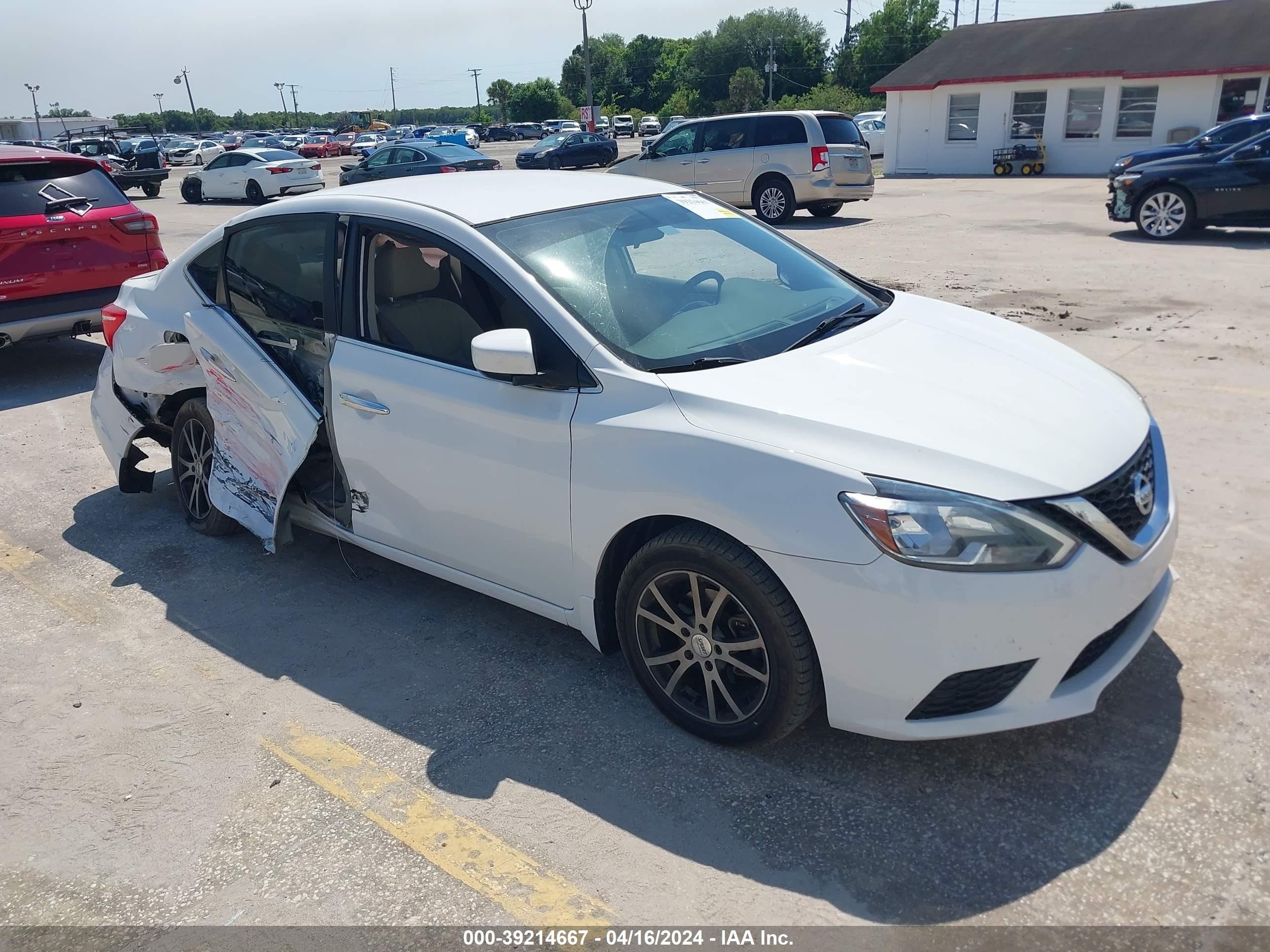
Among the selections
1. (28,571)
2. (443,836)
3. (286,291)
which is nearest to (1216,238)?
Answer: (286,291)

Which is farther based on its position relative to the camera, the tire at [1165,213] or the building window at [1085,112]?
the building window at [1085,112]

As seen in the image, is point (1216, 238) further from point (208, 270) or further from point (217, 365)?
point (217, 365)

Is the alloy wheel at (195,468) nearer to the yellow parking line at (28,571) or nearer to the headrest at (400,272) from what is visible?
the yellow parking line at (28,571)

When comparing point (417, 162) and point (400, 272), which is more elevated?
point (400, 272)

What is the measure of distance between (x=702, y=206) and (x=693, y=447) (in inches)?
71.7

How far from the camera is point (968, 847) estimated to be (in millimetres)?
2771

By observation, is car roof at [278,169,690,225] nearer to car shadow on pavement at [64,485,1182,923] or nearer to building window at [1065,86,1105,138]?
car shadow on pavement at [64,485,1182,923]

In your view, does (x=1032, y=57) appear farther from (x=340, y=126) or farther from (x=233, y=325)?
(x=340, y=126)

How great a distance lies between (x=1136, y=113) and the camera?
28.7m

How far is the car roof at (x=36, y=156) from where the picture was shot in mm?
8164

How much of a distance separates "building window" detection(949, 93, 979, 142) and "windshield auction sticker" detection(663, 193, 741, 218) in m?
29.9

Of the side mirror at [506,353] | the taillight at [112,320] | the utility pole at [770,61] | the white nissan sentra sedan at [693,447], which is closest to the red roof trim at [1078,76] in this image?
the white nissan sentra sedan at [693,447]

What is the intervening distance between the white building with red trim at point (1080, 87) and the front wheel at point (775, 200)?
15837 millimetres

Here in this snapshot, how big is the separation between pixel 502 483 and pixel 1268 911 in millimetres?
2543
